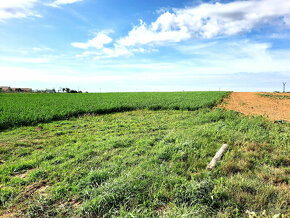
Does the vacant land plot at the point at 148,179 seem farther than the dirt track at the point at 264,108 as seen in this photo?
No

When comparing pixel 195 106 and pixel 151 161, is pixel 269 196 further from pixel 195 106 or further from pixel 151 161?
pixel 195 106

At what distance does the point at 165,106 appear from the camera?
17750 mm

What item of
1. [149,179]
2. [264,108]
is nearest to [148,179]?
[149,179]

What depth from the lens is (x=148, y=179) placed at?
4.10 metres

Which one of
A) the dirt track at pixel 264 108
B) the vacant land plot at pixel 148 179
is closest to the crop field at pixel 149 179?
the vacant land plot at pixel 148 179

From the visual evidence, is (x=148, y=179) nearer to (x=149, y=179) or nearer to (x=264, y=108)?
(x=149, y=179)

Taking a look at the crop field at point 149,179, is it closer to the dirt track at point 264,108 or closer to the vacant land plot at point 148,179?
the vacant land plot at point 148,179

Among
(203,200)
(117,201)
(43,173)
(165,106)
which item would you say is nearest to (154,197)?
(117,201)

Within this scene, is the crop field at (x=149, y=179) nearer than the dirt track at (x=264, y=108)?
Yes

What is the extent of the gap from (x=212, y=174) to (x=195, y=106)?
13.3 m

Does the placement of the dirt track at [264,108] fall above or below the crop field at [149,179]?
above

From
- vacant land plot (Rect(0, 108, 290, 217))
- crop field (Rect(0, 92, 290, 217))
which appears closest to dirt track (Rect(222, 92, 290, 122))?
crop field (Rect(0, 92, 290, 217))

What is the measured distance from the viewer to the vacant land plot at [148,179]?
3340mm

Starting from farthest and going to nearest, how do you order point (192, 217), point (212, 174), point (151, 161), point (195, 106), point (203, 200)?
point (195, 106)
point (151, 161)
point (212, 174)
point (203, 200)
point (192, 217)
